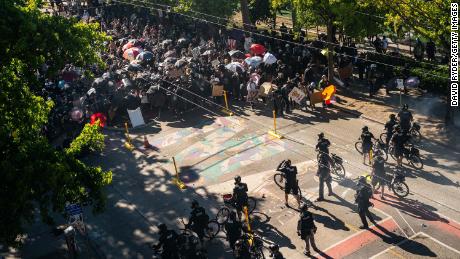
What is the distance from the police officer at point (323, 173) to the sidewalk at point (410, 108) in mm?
6563

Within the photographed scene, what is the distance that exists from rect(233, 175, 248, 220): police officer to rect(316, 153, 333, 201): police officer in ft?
8.87

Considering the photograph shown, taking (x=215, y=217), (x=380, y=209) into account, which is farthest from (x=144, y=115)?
(x=380, y=209)

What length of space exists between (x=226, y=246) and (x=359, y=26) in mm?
14737

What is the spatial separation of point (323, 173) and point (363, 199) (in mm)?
2148

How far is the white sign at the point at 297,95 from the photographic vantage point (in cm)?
2338

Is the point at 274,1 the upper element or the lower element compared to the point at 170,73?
upper

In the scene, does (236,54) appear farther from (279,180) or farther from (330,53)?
(279,180)

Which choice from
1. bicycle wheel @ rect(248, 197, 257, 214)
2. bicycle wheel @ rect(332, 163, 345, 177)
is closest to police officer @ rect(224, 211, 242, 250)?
bicycle wheel @ rect(248, 197, 257, 214)

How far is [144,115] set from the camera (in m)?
26.3

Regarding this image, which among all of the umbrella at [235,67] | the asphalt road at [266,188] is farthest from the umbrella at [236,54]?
the asphalt road at [266,188]

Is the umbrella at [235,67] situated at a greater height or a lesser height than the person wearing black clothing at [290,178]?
greater

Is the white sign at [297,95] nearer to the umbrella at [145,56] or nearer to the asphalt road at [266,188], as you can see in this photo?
the asphalt road at [266,188]

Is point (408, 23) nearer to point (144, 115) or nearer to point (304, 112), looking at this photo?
point (304, 112)

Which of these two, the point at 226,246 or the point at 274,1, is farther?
the point at 274,1
